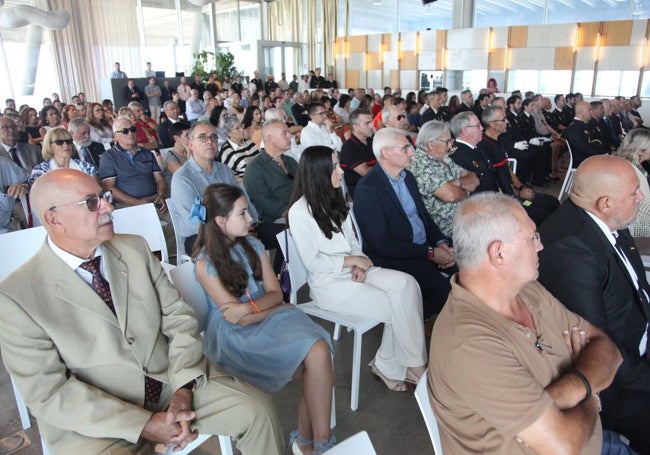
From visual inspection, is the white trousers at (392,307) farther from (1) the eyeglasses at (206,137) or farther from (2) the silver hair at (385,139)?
(1) the eyeglasses at (206,137)

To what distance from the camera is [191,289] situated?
2061 mm

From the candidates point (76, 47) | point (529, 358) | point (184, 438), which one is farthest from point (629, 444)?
point (76, 47)

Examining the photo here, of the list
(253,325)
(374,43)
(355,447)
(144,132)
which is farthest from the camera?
(374,43)

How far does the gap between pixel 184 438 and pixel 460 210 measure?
119 centimetres

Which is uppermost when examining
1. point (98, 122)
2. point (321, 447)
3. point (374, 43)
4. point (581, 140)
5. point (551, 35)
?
point (374, 43)

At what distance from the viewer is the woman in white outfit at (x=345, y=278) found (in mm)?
2318

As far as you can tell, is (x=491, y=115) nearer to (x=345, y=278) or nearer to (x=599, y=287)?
(x=345, y=278)

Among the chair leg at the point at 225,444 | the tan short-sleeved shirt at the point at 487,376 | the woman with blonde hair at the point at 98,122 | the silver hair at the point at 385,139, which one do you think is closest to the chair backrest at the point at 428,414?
the tan short-sleeved shirt at the point at 487,376

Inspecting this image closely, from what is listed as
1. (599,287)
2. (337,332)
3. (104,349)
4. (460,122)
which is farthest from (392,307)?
(460,122)

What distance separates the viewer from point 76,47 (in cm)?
1377

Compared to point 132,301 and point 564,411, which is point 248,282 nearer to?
point 132,301

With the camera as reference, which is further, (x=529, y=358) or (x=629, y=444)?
(x=629, y=444)

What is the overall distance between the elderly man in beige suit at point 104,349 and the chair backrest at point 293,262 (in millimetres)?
847

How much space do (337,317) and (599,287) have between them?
3.85 ft
